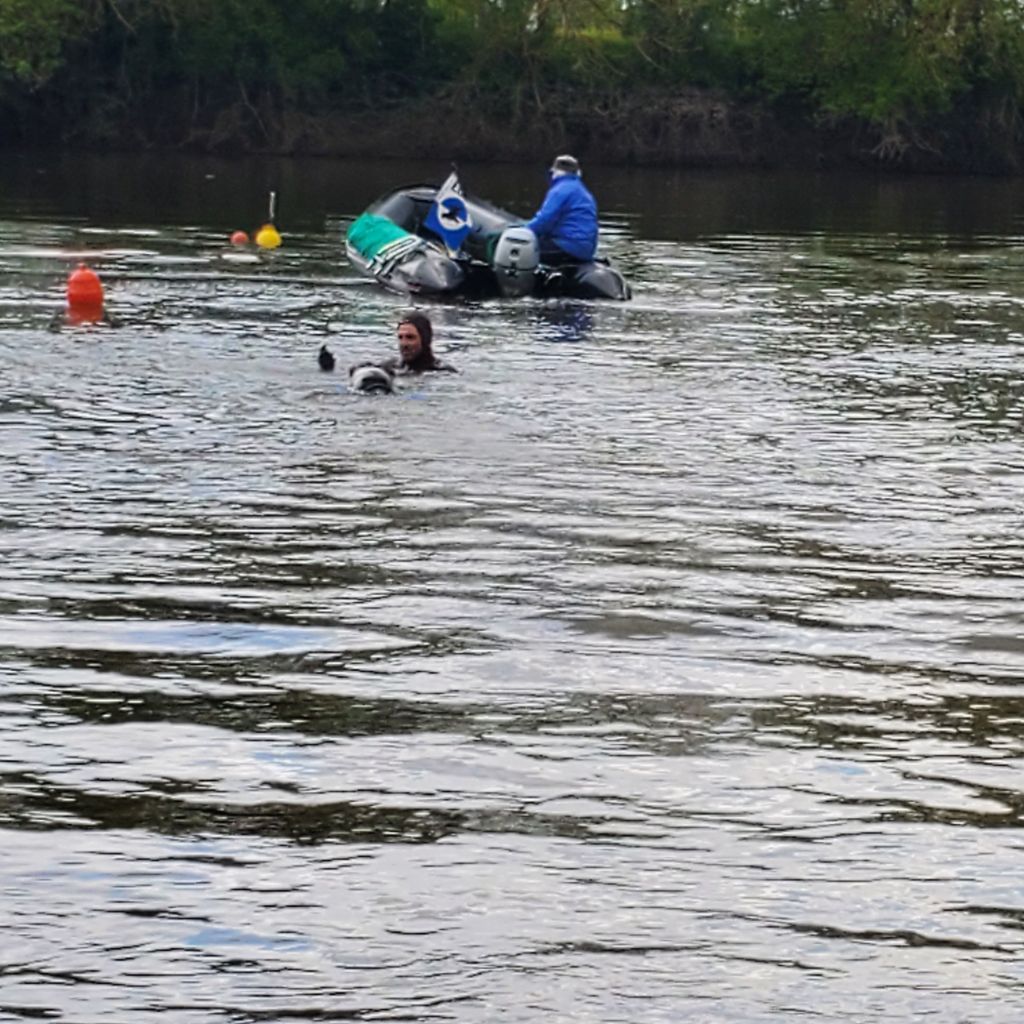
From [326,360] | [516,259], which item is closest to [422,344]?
[326,360]

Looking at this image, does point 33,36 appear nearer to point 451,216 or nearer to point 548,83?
point 548,83

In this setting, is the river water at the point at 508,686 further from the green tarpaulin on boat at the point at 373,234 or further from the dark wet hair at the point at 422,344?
the green tarpaulin on boat at the point at 373,234

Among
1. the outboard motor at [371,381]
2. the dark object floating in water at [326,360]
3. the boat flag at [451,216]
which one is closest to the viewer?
the outboard motor at [371,381]

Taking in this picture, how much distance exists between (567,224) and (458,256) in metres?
1.18

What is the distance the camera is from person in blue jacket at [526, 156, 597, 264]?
2016 centimetres

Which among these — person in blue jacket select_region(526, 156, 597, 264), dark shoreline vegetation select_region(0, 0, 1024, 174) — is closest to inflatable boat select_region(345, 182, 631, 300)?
person in blue jacket select_region(526, 156, 597, 264)

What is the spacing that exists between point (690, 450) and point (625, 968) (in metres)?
7.44

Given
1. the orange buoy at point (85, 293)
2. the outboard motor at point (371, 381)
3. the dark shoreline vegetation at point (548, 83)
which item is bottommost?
the outboard motor at point (371, 381)

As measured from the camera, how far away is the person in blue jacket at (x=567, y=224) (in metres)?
20.2

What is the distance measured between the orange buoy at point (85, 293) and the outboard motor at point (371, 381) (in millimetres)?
4482

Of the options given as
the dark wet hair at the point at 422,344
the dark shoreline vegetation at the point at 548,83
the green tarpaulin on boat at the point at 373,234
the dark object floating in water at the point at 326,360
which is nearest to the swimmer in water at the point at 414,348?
the dark wet hair at the point at 422,344

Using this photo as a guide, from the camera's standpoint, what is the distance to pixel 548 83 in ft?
163

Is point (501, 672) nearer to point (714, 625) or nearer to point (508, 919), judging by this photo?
point (714, 625)

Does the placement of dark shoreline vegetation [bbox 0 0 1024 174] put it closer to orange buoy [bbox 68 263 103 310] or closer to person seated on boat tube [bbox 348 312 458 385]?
orange buoy [bbox 68 263 103 310]
